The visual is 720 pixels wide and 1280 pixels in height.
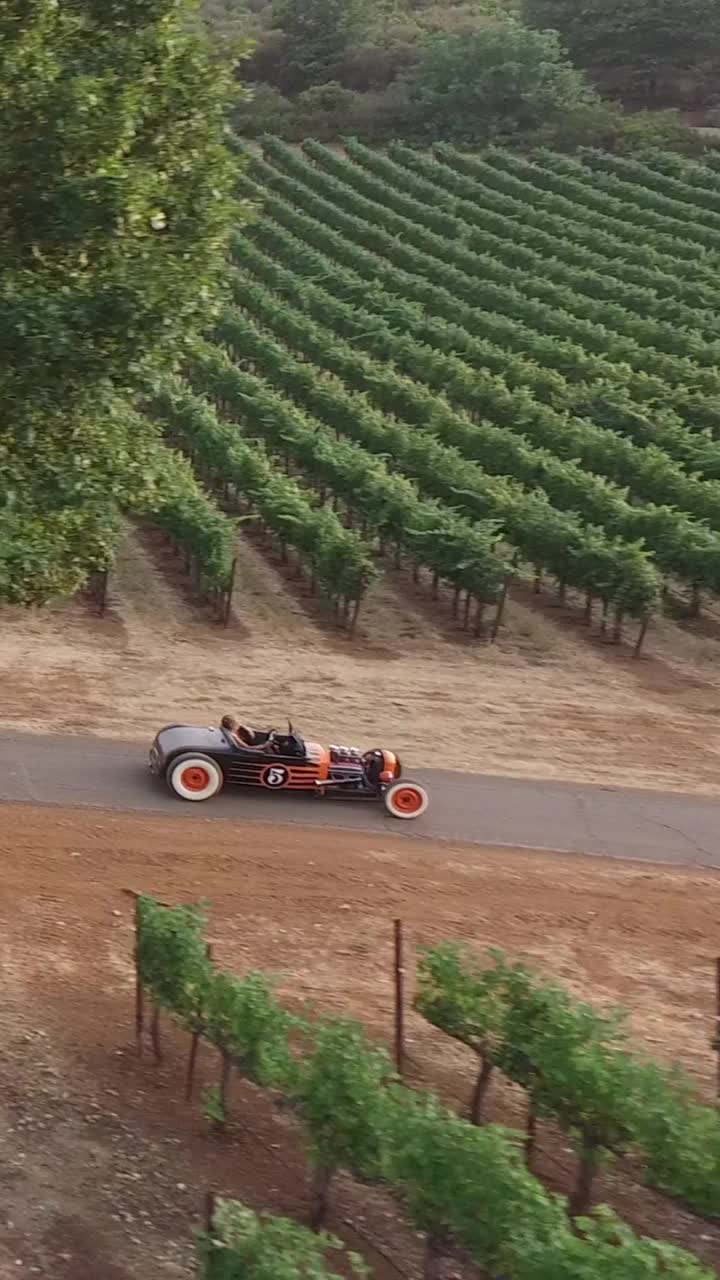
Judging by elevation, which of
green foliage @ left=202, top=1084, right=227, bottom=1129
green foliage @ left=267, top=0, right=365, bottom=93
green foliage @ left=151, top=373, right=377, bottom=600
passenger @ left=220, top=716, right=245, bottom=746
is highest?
green foliage @ left=267, top=0, right=365, bottom=93

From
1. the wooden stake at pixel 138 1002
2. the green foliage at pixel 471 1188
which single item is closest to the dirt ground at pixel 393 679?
the wooden stake at pixel 138 1002

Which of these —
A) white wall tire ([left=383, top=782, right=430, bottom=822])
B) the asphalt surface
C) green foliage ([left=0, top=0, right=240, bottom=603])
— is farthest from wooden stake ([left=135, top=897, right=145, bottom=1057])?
white wall tire ([left=383, top=782, right=430, bottom=822])

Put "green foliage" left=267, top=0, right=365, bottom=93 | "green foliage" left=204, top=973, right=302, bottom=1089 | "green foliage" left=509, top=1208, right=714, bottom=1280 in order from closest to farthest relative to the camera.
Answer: "green foliage" left=509, top=1208, right=714, bottom=1280, "green foliage" left=204, top=973, right=302, bottom=1089, "green foliage" left=267, top=0, right=365, bottom=93

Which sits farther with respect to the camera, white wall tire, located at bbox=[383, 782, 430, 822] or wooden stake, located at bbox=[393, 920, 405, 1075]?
white wall tire, located at bbox=[383, 782, 430, 822]

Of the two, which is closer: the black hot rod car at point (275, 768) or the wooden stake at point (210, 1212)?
the wooden stake at point (210, 1212)

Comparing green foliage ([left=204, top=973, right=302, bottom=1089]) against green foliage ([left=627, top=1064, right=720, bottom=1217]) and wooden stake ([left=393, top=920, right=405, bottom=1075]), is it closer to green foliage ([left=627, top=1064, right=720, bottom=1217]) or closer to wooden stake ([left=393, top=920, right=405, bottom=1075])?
wooden stake ([left=393, top=920, right=405, bottom=1075])

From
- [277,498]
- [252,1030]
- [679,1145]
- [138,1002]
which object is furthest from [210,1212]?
[277,498]

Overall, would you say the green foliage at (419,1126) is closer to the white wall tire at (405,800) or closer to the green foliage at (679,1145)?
the green foliage at (679,1145)

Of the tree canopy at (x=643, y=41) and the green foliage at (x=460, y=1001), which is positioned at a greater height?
the tree canopy at (x=643, y=41)

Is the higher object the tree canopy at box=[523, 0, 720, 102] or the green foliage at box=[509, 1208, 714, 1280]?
the tree canopy at box=[523, 0, 720, 102]
